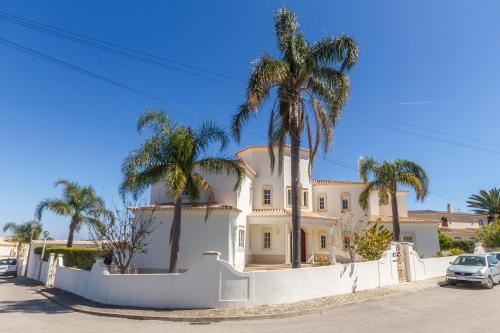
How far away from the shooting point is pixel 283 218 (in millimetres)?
23266

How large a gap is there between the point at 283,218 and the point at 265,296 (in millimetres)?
11897

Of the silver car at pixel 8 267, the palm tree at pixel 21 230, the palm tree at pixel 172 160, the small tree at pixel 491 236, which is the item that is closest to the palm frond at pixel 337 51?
the palm tree at pixel 172 160

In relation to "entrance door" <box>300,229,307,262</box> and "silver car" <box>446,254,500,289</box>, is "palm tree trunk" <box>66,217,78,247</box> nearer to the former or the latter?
"entrance door" <box>300,229,307,262</box>

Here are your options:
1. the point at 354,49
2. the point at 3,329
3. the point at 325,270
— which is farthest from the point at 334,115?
the point at 3,329

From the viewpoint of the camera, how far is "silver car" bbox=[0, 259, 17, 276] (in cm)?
3027

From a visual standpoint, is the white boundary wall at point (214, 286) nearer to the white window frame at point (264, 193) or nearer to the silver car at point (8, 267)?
the white window frame at point (264, 193)

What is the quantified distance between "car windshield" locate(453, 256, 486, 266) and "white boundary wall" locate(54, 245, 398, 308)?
757 centimetres

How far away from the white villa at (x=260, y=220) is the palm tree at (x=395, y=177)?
3.24 meters

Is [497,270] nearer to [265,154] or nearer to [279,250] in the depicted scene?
[279,250]

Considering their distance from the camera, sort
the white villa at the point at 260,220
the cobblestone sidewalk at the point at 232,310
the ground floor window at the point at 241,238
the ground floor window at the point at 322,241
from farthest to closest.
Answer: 1. the ground floor window at the point at 322,241
2. the ground floor window at the point at 241,238
3. the white villa at the point at 260,220
4. the cobblestone sidewalk at the point at 232,310

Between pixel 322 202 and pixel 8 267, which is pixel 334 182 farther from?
pixel 8 267

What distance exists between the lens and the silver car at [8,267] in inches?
1192

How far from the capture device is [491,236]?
32.0 metres

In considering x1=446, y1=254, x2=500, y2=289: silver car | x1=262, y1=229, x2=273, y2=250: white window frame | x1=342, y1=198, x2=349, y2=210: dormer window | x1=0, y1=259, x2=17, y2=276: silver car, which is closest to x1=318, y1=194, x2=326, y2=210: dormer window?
x1=342, y1=198, x2=349, y2=210: dormer window
